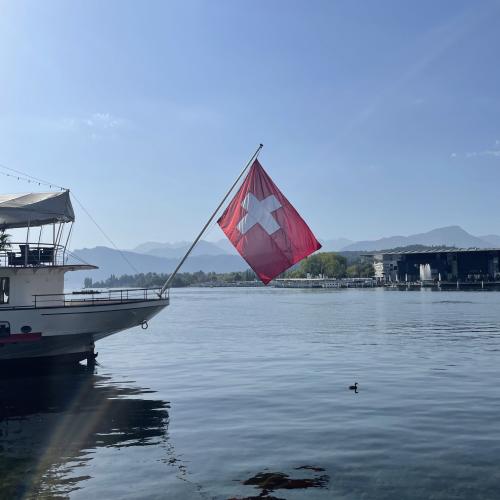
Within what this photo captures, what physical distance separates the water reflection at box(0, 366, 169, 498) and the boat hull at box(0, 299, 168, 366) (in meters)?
1.76

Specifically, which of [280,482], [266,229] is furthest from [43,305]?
[280,482]

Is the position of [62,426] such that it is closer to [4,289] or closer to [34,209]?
[4,289]

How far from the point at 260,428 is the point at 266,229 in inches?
289

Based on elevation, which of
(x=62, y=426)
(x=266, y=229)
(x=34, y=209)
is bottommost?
(x=62, y=426)

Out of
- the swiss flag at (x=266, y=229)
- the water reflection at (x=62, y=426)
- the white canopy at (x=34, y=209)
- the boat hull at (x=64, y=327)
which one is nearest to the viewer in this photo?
the water reflection at (x=62, y=426)

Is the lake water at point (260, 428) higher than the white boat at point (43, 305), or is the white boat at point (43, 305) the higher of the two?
the white boat at point (43, 305)

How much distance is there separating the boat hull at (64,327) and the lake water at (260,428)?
155 cm

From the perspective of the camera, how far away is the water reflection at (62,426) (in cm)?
1636

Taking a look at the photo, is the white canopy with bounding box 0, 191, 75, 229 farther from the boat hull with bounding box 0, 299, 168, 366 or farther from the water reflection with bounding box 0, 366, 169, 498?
the water reflection with bounding box 0, 366, 169, 498

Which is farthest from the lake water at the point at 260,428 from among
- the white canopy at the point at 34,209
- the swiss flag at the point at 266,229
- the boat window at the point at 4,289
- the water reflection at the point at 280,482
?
the white canopy at the point at 34,209

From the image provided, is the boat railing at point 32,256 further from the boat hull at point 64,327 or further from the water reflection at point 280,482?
the water reflection at point 280,482

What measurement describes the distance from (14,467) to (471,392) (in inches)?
796

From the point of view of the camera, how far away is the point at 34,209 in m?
34.0

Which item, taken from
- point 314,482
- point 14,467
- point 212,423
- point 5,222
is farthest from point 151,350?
point 314,482
